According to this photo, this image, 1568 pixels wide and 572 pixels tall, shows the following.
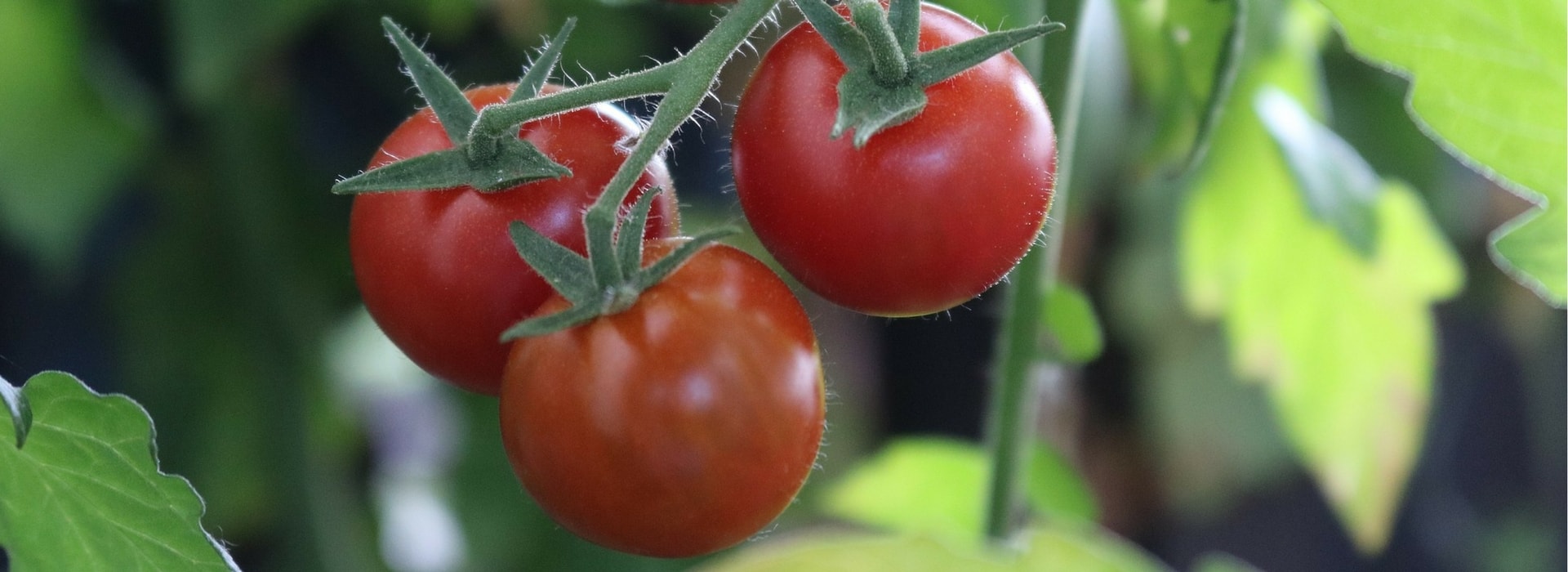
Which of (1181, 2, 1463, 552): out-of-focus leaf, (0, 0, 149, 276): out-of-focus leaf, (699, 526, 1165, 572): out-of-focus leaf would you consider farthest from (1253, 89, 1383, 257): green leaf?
(0, 0, 149, 276): out-of-focus leaf

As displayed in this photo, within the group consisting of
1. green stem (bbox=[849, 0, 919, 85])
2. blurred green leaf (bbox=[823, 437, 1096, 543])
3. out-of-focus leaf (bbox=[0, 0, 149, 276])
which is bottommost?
blurred green leaf (bbox=[823, 437, 1096, 543])

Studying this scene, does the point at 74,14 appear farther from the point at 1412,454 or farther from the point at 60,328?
the point at 1412,454

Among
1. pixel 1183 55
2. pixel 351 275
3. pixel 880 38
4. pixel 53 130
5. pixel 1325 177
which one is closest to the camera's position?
pixel 880 38

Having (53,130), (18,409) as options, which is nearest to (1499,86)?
(18,409)

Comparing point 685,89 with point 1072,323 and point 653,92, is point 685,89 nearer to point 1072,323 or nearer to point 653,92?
point 653,92

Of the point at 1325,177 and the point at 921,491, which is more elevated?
the point at 1325,177

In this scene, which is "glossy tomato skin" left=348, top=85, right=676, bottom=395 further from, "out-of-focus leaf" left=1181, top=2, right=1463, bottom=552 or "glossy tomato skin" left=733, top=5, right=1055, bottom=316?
"out-of-focus leaf" left=1181, top=2, right=1463, bottom=552

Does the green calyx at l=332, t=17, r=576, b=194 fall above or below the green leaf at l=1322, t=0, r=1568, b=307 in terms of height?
above
